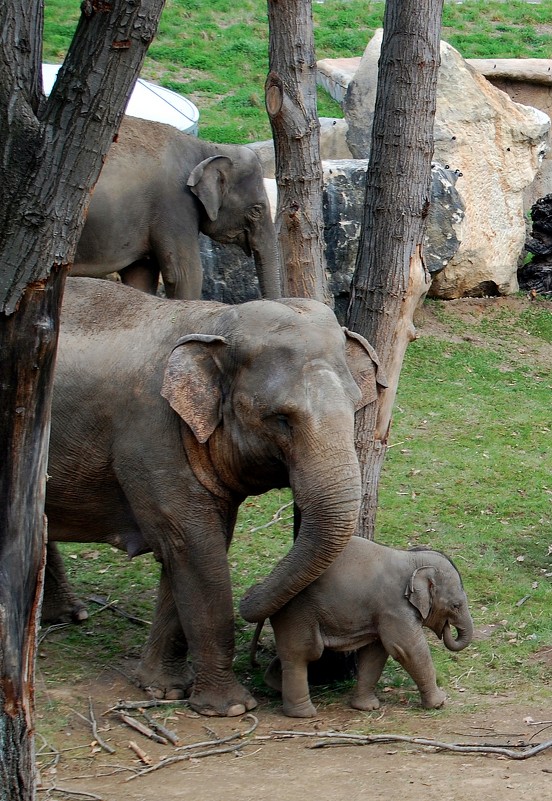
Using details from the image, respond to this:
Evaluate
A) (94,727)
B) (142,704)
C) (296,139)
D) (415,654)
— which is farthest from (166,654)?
(296,139)

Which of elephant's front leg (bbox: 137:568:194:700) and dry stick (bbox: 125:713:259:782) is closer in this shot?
dry stick (bbox: 125:713:259:782)

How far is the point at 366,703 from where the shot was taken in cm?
559

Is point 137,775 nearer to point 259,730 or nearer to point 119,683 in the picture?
point 259,730

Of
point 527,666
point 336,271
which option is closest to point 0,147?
point 527,666

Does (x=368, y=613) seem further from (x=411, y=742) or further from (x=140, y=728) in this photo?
(x=140, y=728)

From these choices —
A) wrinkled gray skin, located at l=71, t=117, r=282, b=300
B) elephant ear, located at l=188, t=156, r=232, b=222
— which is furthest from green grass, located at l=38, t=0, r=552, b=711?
elephant ear, located at l=188, t=156, r=232, b=222

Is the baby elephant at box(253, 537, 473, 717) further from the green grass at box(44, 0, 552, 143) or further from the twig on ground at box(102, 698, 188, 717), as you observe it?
the green grass at box(44, 0, 552, 143)

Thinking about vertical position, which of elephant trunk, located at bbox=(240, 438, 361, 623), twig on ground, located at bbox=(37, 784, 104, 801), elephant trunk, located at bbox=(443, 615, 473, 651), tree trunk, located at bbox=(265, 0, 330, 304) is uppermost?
tree trunk, located at bbox=(265, 0, 330, 304)

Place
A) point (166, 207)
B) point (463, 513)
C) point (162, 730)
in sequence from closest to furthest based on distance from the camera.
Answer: point (162, 730)
point (463, 513)
point (166, 207)

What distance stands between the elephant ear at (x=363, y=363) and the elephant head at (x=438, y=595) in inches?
31.4

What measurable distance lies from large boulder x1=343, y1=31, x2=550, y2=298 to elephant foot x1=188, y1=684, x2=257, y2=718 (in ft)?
26.8

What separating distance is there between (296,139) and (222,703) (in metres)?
2.80

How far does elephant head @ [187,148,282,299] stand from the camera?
31.1ft

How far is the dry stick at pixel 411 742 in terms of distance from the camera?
4789mm
